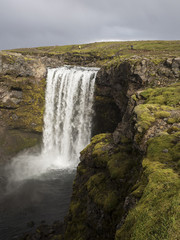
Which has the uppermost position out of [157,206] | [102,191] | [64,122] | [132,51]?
[132,51]

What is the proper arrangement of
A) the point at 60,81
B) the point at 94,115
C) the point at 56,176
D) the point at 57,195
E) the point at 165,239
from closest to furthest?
the point at 165,239 < the point at 57,195 < the point at 56,176 < the point at 94,115 < the point at 60,81

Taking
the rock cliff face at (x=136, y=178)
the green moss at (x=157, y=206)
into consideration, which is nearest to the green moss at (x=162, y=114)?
the rock cliff face at (x=136, y=178)

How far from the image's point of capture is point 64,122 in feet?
128

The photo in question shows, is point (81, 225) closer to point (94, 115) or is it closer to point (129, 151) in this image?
point (129, 151)

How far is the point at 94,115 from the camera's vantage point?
3588cm

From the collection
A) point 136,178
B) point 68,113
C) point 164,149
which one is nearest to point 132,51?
point 68,113

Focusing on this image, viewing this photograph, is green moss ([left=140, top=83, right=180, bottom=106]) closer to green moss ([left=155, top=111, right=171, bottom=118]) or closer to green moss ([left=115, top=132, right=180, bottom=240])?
green moss ([left=155, top=111, right=171, bottom=118])

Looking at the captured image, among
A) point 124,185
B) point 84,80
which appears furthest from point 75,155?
point 124,185

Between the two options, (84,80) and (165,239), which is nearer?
(165,239)

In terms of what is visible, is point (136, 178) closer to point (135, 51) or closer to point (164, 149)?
point (164, 149)

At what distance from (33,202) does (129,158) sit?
59.2 feet

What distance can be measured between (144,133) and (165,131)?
4.29 feet

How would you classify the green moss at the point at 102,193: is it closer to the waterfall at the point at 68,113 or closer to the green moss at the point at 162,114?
the green moss at the point at 162,114

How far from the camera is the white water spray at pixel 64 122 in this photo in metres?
35.9
